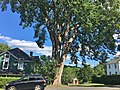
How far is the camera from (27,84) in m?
24.4

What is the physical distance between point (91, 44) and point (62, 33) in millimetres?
5639

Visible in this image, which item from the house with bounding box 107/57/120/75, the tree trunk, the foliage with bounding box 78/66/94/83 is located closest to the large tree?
the tree trunk

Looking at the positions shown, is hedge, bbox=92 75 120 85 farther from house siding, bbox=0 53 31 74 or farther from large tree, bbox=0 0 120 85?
house siding, bbox=0 53 31 74

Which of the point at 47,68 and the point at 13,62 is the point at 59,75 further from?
the point at 13,62

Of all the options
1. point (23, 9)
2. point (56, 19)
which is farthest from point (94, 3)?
point (23, 9)

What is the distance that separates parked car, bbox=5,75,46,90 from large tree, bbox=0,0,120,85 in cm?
1187

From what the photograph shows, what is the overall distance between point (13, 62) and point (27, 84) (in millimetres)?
31406

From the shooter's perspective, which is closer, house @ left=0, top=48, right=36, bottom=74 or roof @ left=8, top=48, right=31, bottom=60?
house @ left=0, top=48, right=36, bottom=74

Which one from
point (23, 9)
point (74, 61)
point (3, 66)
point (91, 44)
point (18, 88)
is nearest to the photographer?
point (18, 88)

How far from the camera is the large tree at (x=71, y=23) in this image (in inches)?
1323

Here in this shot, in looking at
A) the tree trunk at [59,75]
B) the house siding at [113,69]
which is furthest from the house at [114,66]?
the tree trunk at [59,75]

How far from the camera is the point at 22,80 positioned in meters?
24.6

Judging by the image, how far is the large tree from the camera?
3359 cm

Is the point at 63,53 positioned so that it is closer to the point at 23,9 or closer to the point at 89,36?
the point at 89,36
